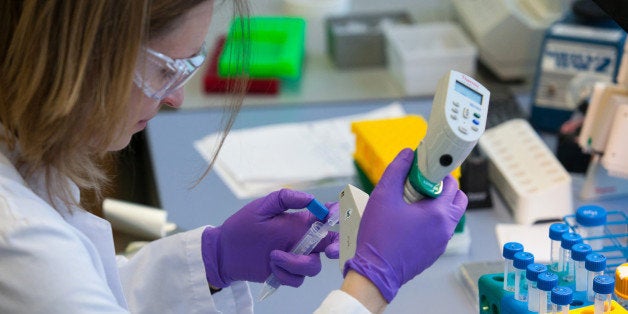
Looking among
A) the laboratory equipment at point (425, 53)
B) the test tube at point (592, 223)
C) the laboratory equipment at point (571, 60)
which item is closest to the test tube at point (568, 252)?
the test tube at point (592, 223)

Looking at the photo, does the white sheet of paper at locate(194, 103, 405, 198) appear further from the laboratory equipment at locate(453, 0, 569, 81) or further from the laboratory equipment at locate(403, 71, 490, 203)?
the laboratory equipment at locate(403, 71, 490, 203)

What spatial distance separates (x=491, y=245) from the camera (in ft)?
5.25

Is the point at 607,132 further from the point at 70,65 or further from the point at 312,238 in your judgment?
the point at 70,65

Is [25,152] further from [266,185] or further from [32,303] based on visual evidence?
[266,185]

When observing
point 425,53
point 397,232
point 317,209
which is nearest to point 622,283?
point 397,232

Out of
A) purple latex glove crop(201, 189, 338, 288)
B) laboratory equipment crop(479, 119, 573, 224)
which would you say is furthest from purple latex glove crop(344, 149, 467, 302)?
laboratory equipment crop(479, 119, 573, 224)

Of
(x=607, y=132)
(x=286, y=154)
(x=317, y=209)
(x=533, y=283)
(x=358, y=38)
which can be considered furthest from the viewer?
(x=358, y=38)

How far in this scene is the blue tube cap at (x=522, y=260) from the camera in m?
1.19

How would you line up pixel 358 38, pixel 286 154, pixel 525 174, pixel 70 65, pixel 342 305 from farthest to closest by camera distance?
pixel 358 38
pixel 286 154
pixel 525 174
pixel 342 305
pixel 70 65

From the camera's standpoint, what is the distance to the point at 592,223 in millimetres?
1346

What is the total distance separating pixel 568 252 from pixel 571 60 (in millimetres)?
774

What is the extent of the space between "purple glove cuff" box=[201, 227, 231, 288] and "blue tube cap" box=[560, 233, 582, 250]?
0.51m

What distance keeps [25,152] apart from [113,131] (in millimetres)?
107

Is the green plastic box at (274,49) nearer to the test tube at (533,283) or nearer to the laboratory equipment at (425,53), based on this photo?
the laboratory equipment at (425,53)
